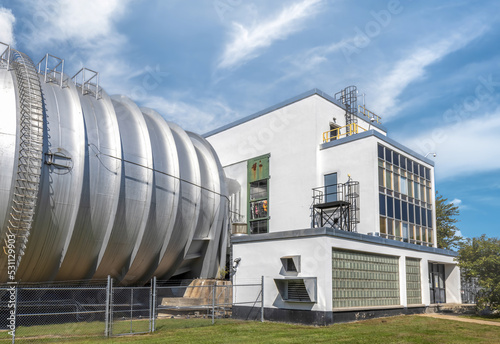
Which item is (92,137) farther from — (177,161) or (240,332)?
(240,332)

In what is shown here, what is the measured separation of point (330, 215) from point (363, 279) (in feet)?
23.8

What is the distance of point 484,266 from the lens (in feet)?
94.4

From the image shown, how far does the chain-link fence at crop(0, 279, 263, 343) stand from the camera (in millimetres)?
18016

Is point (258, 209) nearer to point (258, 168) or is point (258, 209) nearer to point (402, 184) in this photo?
point (258, 168)

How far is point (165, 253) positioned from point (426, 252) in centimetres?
1657

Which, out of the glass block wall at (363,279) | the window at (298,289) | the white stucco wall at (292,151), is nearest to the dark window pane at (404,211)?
the glass block wall at (363,279)

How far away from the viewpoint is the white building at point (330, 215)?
73.3 feet

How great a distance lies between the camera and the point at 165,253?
26641 millimetres

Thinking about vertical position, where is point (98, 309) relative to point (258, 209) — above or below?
below

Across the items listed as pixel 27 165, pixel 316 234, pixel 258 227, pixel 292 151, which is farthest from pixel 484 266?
pixel 27 165

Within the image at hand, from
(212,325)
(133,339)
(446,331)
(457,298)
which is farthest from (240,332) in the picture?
(457,298)

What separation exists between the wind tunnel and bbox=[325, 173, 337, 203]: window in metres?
8.16

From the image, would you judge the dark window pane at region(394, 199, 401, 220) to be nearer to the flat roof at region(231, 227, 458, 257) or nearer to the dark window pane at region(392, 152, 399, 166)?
the dark window pane at region(392, 152, 399, 166)

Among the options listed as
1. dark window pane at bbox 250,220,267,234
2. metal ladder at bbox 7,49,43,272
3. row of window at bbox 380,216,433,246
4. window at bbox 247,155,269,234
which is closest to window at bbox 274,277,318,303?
row of window at bbox 380,216,433,246
